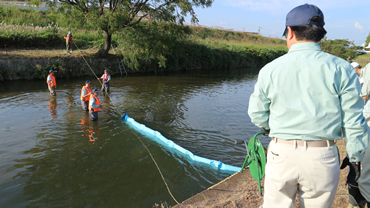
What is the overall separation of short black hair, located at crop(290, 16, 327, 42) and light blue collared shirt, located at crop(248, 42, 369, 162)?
0.07m

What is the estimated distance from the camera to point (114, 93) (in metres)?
14.9

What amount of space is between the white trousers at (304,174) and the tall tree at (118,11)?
17576 mm

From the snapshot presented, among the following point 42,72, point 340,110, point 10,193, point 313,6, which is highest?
point 313,6

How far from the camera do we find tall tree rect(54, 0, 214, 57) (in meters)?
17.6

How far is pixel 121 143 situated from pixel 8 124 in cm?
464

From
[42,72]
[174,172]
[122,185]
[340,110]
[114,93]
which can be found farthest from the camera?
[42,72]

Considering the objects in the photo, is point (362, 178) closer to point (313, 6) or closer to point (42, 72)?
point (313, 6)

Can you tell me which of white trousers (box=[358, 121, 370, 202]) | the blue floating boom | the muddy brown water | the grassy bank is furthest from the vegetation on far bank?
white trousers (box=[358, 121, 370, 202])

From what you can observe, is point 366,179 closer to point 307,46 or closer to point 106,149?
point 307,46

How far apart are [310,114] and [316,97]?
0.14 meters

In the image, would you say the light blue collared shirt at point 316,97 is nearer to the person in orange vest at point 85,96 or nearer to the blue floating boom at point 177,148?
the blue floating boom at point 177,148

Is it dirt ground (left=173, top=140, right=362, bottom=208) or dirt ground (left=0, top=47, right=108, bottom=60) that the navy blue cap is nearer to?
dirt ground (left=173, top=140, right=362, bottom=208)

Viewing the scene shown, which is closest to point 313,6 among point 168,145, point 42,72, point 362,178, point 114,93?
point 362,178

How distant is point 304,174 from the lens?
1938 mm
